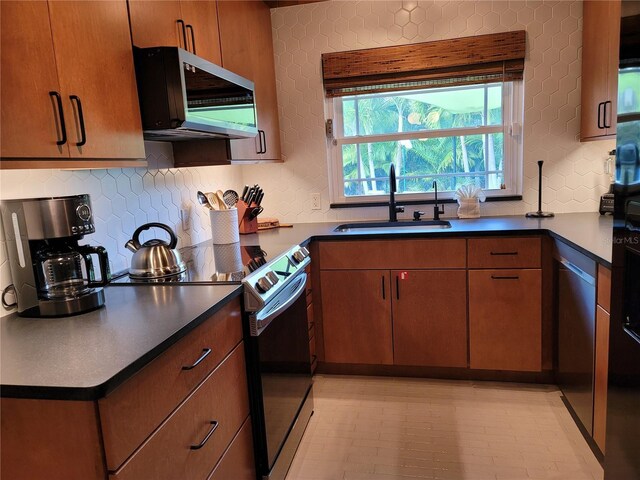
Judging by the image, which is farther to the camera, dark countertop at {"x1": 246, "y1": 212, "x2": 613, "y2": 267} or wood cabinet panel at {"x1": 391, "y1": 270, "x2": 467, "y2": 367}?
wood cabinet panel at {"x1": 391, "y1": 270, "x2": 467, "y2": 367}

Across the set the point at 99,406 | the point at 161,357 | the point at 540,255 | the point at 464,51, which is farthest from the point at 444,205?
the point at 99,406

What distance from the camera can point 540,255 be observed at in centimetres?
240

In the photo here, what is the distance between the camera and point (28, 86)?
1.13m

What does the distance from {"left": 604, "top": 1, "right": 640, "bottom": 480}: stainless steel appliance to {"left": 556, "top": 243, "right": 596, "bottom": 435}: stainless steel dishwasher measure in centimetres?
54

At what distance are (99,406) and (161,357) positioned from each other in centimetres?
21

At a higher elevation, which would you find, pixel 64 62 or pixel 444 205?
pixel 64 62

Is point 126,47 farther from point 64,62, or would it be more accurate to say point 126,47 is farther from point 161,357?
point 161,357

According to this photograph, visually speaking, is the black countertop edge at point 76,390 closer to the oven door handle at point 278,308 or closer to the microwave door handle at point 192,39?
the oven door handle at point 278,308

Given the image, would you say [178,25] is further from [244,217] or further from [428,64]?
[428,64]

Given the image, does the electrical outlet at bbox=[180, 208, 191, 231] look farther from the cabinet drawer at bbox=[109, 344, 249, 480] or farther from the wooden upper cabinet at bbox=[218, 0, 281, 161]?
the cabinet drawer at bbox=[109, 344, 249, 480]

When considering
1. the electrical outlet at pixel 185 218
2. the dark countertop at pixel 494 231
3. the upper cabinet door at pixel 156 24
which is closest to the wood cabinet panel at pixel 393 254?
the dark countertop at pixel 494 231

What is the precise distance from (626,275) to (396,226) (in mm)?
1763

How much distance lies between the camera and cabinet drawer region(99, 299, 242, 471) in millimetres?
934

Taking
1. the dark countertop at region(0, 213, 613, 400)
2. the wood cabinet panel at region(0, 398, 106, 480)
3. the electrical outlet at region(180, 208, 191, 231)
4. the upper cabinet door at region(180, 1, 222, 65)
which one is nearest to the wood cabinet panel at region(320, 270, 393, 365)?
the electrical outlet at region(180, 208, 191, 231)
